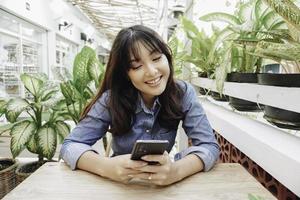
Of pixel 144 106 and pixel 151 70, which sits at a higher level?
pixel 151 70

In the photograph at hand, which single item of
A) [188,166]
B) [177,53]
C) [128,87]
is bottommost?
[188,166]

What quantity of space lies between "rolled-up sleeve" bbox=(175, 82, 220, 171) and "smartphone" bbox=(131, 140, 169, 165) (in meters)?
0.20

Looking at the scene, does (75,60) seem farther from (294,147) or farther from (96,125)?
(294,147)

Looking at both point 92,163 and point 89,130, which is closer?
point 92,163

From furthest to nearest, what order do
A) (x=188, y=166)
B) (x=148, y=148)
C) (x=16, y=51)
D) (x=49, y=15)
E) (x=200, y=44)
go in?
(x=49, y=15), (x=16, y=51), (x=200, y=44), (x=188, y=166), (x=148, y=148)

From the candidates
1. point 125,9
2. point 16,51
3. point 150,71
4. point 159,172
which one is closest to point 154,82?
point 150,71

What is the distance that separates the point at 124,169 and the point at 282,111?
1.70 ft

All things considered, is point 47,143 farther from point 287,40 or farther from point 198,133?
point 287,40

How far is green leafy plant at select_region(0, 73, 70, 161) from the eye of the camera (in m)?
1.55

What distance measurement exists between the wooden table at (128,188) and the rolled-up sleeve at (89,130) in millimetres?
114

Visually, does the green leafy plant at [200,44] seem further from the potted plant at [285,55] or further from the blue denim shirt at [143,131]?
the potted plant at [285,55]

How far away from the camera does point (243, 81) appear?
1.12 metres

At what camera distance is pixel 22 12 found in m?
4.79

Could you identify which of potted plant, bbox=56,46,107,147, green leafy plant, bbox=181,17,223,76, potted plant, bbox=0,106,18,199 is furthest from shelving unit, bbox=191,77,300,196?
potted plant, bbox=0,106,18,199
